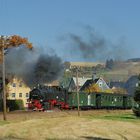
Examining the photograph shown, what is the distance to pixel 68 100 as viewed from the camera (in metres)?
66.6

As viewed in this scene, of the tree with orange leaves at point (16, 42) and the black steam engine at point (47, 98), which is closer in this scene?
the black steam engine at point (47, 98)

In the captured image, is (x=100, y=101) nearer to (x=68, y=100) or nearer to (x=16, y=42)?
(x=68, y=100)

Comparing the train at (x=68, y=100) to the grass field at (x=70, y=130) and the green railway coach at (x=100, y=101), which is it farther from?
the grass field at (x=70, y=130)

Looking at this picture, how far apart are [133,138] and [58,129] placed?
17.4 ft

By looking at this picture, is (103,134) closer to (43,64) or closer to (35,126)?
(35,126)

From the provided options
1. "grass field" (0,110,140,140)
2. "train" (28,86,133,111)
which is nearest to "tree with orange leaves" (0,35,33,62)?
"train" (28,86,133,111)

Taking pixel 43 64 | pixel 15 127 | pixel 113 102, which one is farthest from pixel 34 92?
pixel 15 127

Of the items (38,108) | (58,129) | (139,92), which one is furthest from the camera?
(38,108)

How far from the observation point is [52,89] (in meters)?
63.6

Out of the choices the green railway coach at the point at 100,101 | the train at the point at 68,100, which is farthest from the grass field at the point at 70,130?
the green railway coach at the point at 100,101

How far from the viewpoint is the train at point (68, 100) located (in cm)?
6100

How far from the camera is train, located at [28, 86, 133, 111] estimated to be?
200 feet

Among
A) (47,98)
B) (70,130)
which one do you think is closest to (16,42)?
(47,98)

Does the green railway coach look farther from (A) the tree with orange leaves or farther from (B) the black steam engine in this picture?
(A) the tree with orange leaves
